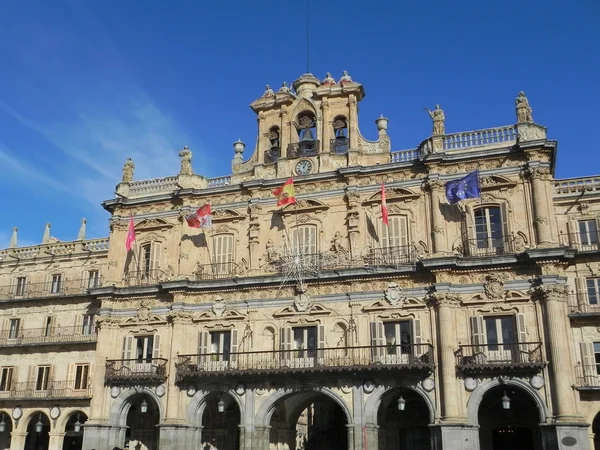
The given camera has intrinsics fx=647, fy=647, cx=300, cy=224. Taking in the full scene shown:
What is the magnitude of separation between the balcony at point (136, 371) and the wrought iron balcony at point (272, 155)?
43.7 ft

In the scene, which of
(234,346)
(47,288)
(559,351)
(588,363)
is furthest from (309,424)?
(559,351)

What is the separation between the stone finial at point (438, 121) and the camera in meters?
35.9

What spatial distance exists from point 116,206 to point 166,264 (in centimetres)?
567

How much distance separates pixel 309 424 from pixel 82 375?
18040mm

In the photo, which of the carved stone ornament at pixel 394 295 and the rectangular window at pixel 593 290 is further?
the carved stone ornament at pixel 394 295

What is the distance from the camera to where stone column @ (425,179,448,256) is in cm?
3388

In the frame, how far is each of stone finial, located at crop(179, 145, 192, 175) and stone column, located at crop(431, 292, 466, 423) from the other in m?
17.6

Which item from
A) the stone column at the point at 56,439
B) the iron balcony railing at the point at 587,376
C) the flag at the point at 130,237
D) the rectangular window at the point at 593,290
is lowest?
the stone column at the point at 56,439

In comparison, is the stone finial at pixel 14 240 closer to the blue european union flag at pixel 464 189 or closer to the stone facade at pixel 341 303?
the stone facade at pixel 341 303

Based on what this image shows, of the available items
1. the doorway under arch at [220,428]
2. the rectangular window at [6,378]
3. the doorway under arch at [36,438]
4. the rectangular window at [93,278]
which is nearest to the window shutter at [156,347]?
the doorway under arch at [220,428]

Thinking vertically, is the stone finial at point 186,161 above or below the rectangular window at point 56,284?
above

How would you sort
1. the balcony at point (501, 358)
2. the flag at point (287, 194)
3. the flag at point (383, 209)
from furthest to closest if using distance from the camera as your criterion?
the flag at point (287, 194), the flag at point (383, 209), the balcony at point (501, 358)

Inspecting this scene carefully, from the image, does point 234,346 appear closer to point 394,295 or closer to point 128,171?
point 394,295

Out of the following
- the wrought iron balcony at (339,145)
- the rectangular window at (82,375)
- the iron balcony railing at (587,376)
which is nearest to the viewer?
the iron balcony railing at (587,376)
